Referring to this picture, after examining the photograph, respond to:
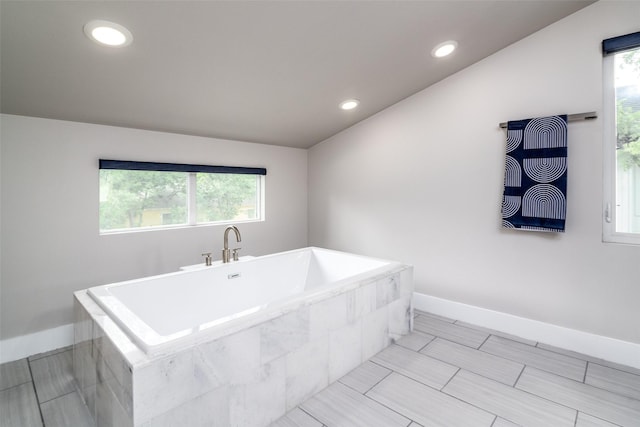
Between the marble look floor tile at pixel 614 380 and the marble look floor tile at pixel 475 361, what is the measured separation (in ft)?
1.29

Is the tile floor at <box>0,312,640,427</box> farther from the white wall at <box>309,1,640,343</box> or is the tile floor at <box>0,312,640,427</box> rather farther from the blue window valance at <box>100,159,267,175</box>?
the blue window valance at <box>100,159,267,175</box>

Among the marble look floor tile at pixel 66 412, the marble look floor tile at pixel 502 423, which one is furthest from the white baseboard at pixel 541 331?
the marble look floor tile at pixel 66 412

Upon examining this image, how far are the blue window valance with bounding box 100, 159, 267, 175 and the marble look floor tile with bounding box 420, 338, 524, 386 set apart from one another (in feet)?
8.02

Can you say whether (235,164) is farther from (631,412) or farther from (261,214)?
(631,412)

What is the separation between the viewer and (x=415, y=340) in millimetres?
2496

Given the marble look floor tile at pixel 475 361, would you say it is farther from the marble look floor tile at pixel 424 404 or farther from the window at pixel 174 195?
the window at pixel 174 195

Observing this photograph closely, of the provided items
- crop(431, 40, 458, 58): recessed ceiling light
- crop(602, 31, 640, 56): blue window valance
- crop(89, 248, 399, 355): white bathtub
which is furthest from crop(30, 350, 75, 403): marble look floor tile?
crop(602, 31, 640, 56): blue window valance

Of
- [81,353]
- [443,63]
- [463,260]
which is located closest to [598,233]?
[463,260]

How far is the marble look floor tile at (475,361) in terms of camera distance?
6.66ft

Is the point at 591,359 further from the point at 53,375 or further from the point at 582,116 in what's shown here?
the point at 53,375

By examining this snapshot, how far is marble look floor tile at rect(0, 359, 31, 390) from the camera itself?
193 centimetres

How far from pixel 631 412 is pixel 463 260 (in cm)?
139

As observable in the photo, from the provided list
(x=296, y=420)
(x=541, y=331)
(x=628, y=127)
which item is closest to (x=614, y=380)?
(x=541, y=331)

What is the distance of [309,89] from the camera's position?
2.65 metres
